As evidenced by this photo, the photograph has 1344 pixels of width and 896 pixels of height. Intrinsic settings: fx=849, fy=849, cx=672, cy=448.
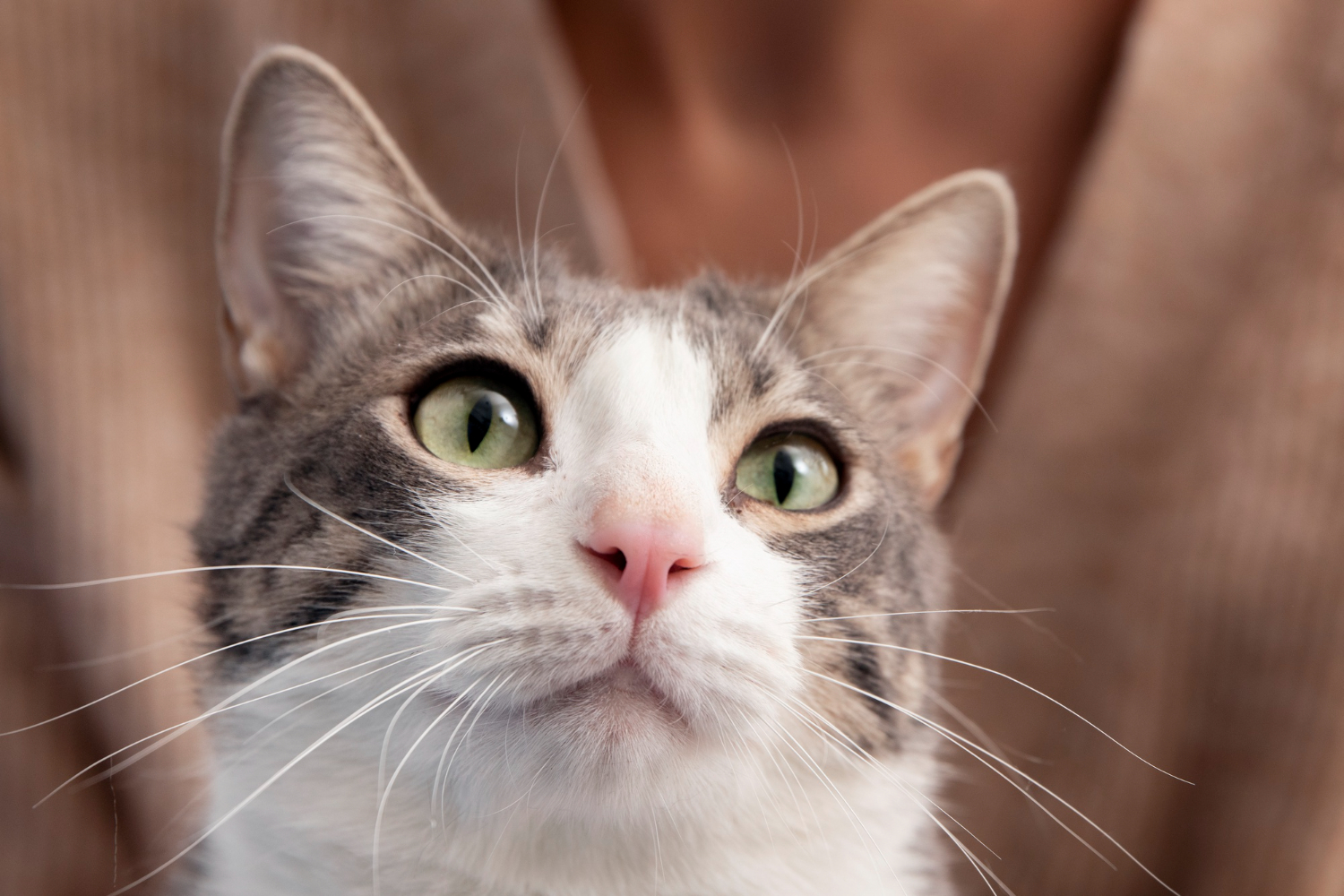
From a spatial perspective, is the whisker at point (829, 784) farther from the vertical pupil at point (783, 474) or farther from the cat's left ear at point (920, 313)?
the cat's left ear at point (920, 313)

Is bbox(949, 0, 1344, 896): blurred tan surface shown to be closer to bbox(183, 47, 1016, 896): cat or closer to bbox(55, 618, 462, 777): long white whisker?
bbox(183, 47, 1016, 896): cat

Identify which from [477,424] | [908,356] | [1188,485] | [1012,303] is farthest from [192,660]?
[1188,485]

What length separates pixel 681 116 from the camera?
883mm

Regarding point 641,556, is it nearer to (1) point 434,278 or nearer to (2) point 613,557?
(2) point 613,557

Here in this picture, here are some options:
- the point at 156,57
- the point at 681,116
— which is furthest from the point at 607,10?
the point at 156,57

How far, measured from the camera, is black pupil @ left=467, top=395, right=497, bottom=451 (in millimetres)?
559

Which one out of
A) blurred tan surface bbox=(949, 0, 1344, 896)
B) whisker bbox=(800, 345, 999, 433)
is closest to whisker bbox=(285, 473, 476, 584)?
whisker bbox=(800, 345, 999, 433)

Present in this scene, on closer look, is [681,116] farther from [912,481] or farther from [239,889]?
[239,889]

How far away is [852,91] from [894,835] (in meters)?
0.69

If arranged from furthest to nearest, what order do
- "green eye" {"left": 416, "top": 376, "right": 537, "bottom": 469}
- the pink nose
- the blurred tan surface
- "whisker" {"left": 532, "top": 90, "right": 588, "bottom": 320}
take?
the blurred tan surface
"whisker" {"left": 532, "top": 90, "right": 588, "bottom": 320}
"green eye" {"left": 416, "top": 376, "right": 537, "bottom": 469}
the pink nose

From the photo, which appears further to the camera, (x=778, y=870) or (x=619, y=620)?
(x=778, y=870)

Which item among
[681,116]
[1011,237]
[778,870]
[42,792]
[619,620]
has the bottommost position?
[42,792]

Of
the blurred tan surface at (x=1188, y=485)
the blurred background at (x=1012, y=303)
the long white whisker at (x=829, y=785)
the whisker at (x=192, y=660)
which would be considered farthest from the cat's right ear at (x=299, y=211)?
the blurred tan surface at (x=1188, y=485)

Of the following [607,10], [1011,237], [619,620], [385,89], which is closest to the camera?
[619,620]
